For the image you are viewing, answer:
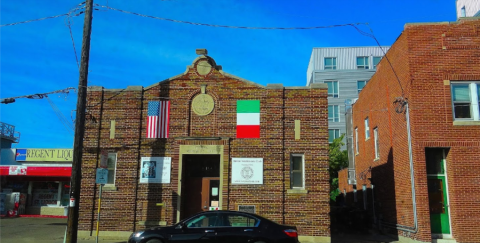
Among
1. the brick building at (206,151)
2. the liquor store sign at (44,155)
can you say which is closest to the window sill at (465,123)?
the brick building at (206,151)

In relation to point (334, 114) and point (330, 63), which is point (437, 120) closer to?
point (334, 114)

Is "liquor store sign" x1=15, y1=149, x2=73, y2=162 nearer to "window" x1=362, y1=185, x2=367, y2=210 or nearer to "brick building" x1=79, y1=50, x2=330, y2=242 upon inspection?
"brick building" x1=79, y1=50, x2=330, y2=242

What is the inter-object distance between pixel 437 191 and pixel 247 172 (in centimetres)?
689

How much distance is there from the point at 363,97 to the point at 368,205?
5.99 metres

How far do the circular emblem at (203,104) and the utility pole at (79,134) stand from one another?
4.21 metres

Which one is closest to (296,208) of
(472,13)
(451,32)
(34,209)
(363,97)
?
(451,32)

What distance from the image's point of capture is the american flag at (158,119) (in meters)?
15.6

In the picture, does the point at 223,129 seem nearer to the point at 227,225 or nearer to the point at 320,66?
the point at 227,225

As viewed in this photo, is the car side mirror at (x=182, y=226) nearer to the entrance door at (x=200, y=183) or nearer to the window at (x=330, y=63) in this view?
the entrance door at (x=200, y=183)

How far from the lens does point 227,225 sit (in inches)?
423

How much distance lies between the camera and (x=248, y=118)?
15539mm

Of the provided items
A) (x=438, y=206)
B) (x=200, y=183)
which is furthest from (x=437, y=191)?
(x=200, y=183)

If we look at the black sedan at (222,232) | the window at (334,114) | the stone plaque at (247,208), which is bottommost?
the black sedan at (222,232)

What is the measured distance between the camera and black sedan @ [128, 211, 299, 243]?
34.3 feet
